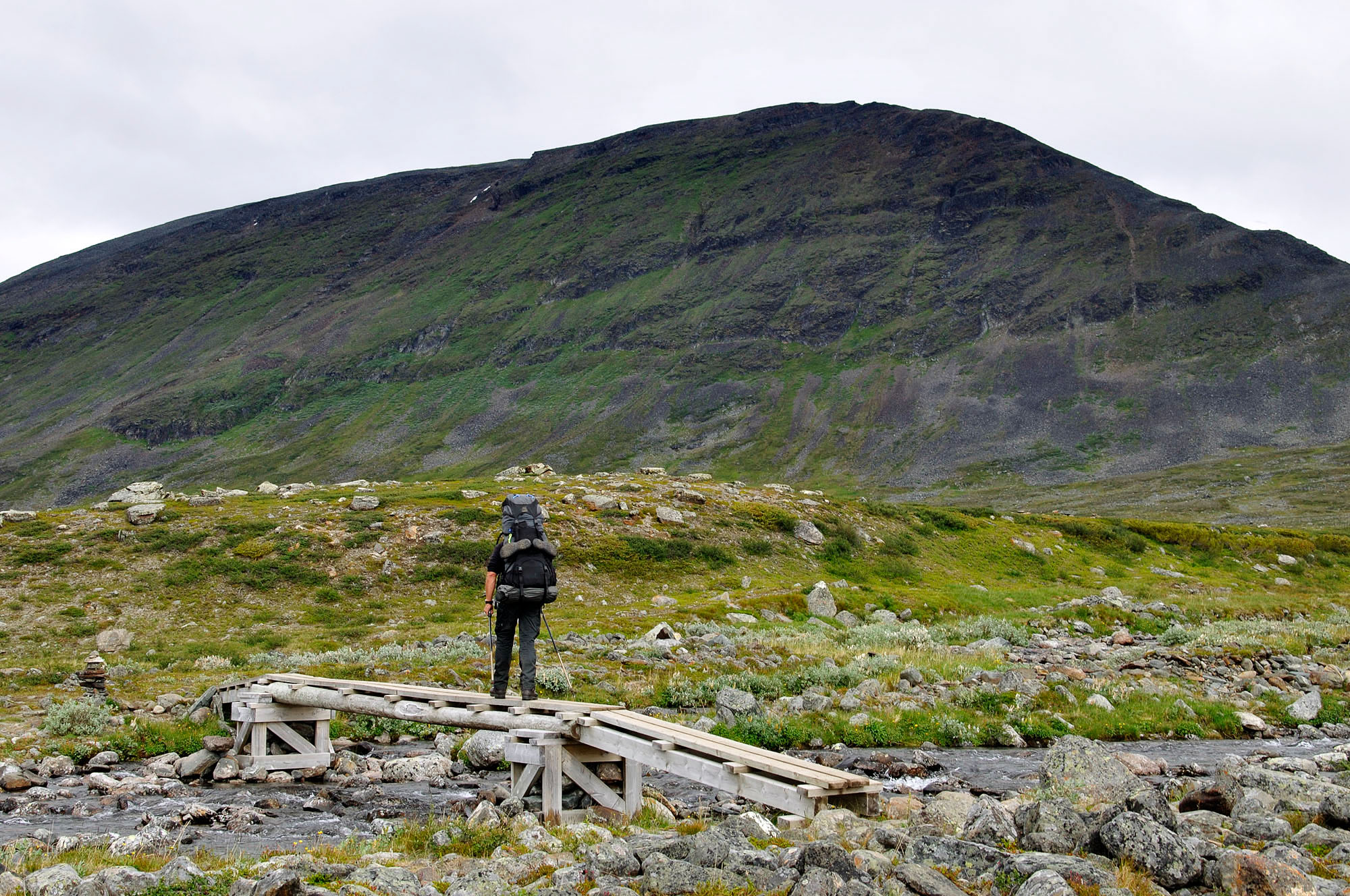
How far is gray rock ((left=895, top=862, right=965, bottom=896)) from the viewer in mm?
6398

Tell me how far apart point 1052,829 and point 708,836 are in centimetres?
300

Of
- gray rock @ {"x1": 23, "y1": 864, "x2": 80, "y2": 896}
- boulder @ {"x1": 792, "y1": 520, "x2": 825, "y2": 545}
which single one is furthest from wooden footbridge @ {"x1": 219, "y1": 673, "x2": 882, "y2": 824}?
boulder @ {"x1": 792, "y1": 520, "x2": 825, "y2": 545}

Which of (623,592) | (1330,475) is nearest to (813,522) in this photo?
(623,592)

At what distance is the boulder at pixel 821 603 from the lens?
32.2 metres

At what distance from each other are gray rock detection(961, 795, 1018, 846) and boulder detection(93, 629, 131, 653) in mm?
25814

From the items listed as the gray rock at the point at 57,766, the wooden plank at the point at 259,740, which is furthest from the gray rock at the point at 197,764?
the gray rock at the point at 57,766

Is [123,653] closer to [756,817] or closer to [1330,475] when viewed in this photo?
[756,817]

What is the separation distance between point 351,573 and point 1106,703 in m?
27.3

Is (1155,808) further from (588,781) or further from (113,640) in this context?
(113,640)

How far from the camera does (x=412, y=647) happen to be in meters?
24.1

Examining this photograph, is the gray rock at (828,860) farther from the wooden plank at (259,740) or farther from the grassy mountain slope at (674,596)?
the wooden plank at (259,740)

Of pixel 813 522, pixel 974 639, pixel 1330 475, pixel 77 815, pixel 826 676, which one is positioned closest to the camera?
pixel 77 815

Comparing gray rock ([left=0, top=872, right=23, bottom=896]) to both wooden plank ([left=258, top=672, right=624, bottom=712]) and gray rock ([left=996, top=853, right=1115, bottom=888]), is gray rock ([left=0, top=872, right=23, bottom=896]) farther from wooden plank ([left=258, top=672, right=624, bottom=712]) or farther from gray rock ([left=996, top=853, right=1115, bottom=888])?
gray rock ([left=996, top=853, right=1115, bottom=888])

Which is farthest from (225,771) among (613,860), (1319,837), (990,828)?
(1319,837)
